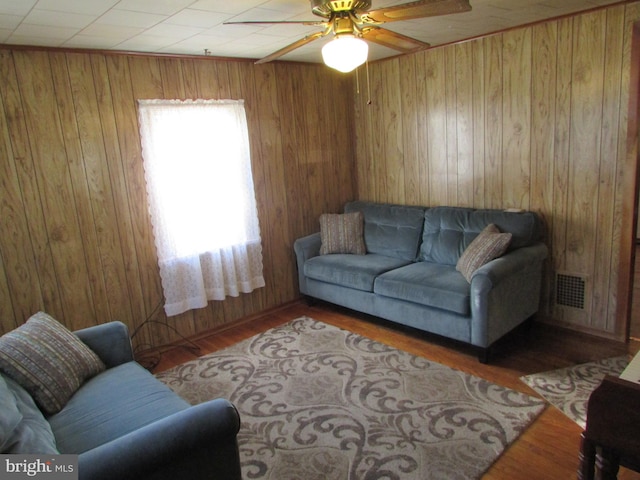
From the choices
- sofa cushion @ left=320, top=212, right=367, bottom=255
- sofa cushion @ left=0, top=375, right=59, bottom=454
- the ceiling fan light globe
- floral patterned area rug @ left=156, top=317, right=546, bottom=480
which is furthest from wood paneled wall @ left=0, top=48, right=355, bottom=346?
the ceiling fan light globe

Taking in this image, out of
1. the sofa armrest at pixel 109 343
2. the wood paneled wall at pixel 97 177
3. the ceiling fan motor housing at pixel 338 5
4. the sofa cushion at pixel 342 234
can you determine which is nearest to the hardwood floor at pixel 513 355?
the wood paneled wall at pixel 97 177

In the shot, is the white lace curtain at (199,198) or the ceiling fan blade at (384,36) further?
the white lace curtain at (199,198)

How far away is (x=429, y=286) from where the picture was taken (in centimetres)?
345

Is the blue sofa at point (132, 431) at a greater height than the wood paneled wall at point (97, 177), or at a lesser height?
lesser

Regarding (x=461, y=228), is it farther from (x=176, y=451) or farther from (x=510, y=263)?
(x=176, y=451)

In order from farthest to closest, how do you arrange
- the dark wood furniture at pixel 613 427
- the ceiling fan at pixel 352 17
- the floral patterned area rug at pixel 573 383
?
the floral patterned area rug at pixel 573 383 < the ceiling fan at pixel 352 17 < the dark wood furniture at pixel 613 427

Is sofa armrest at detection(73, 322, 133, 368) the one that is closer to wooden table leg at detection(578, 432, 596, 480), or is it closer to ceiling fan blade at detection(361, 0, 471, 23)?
ceiling fan blade at detection(361, 0, 471, 23)

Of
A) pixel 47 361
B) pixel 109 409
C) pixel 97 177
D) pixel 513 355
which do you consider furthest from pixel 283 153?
pixel 109 409

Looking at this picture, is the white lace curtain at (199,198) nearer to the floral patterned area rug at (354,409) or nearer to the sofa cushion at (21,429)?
the floral patterned area rug at (354,409)

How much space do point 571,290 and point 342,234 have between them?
2028 mm

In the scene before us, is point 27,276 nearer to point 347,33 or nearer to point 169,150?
point 169,150

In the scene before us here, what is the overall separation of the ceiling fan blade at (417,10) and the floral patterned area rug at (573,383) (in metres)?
2.15

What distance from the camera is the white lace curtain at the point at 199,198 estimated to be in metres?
3.64

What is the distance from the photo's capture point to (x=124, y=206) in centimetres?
354
